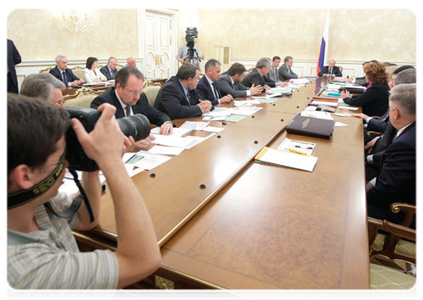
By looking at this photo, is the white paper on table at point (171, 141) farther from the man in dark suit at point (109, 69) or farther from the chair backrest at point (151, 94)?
the man in dark suit at point (109, 69)

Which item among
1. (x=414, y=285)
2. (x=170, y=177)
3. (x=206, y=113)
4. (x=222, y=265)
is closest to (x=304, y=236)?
(x=222, y=265)

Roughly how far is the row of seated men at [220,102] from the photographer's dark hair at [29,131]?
0.35 m

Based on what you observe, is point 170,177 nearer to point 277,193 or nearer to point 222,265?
point 277,193

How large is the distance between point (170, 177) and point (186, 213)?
1.10 ft

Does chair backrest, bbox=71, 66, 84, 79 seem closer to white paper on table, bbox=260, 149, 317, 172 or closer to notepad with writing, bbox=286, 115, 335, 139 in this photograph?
A: notepad with writing, bbox=286, 115, 335, 139

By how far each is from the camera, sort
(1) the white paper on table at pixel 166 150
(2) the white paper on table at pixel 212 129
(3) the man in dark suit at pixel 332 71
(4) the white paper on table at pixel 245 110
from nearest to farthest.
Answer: (1) the white paper on table at pixel 166 150, (2) the white paper on table at pixel 212 129, (4) the white paper on table at pixel 245 110, (3) the man in dark suit at pixel 332 71

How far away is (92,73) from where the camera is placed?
19.5ft

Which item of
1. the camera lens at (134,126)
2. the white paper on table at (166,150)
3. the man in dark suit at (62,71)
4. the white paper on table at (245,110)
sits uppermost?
the man in dark suit at (62,71)

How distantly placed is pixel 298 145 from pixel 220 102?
1723 millimetres

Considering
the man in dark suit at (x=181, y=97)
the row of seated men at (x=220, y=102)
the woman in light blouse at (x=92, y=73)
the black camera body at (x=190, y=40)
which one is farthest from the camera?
the black camera body at (x=190, y=40)

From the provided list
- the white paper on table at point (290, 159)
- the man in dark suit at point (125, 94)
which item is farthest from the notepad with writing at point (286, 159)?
the man in dark suit at point (125, 94)

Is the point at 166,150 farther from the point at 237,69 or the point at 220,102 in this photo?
the point at 237,69

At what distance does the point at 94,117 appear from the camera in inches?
28.2

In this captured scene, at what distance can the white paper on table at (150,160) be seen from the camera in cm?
→ 149
